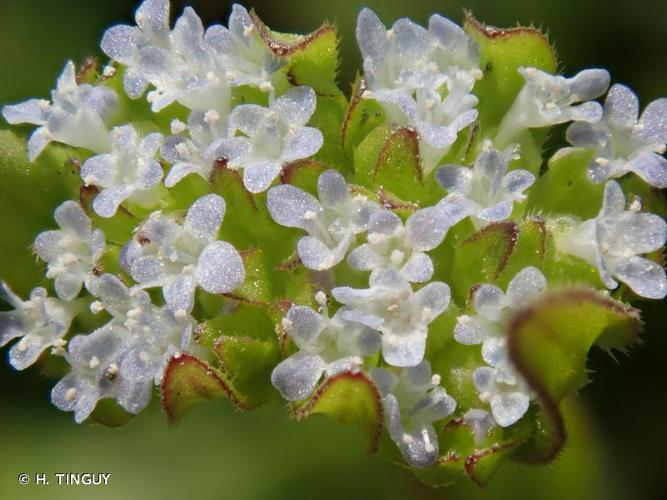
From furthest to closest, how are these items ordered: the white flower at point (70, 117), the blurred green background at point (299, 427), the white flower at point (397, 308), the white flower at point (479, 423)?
the blurred green background at point (299, 427)
the white flower at point (70, 117)
the white flower at point (479, 423)
the white flower at point (397, 308)

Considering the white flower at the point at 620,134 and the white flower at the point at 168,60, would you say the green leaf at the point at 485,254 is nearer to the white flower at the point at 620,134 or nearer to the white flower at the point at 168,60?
the white flower at the point at 620,134

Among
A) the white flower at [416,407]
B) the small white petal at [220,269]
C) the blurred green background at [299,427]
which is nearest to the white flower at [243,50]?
the small white petal at [220,269]

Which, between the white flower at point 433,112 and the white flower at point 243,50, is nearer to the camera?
the white flower at point 433,112

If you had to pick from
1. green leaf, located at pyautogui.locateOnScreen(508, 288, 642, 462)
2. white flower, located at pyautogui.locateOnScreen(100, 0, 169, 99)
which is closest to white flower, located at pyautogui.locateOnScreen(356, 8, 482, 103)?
white flower, located at pyautogui.locateOnScreen(100, 0, 169, 99)

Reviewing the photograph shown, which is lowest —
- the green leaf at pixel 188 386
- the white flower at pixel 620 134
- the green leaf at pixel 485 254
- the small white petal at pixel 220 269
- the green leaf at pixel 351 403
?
the green leaf at pixel 188 386

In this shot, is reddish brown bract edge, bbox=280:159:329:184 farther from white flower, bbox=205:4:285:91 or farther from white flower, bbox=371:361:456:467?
white flower, bbox=371:361:456:467

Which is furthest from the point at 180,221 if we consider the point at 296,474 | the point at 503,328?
the point at 296,474
